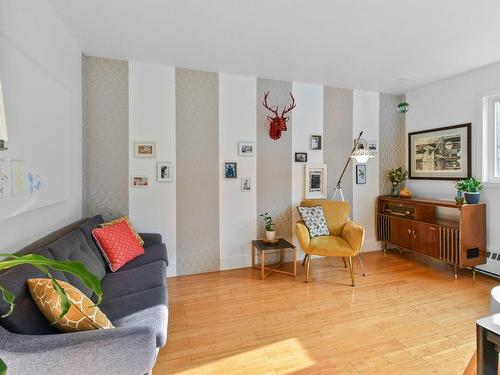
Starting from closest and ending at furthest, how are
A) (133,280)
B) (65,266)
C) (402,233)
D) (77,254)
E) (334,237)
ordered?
1. (65,266)
2. (77,254)
3. (133,280)
4. (334,237)
5. (402,233)

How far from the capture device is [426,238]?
3.47 m

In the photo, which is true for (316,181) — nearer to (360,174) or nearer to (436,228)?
(360,174)

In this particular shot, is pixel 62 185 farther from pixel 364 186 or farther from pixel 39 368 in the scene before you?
pixel 364 186

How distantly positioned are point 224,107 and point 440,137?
3067mm

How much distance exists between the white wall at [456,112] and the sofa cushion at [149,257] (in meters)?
3.79

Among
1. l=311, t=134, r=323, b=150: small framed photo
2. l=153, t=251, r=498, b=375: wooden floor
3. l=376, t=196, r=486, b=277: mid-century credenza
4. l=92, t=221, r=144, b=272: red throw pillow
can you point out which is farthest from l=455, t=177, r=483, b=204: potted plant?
l=92, t=221, r=144, b=272: red throw pillow

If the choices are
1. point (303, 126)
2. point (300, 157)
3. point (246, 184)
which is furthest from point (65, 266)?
point (303, 126)

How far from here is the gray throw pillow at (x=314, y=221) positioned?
3.36 meters

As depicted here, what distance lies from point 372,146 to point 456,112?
110 cm

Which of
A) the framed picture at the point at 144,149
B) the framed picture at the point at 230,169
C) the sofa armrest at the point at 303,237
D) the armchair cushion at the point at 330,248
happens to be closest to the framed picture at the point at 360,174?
the armchair cushion at the point at 330,248

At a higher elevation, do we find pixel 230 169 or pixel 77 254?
pixel 230 169

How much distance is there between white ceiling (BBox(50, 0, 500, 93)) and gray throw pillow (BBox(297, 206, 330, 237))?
1.77 meters

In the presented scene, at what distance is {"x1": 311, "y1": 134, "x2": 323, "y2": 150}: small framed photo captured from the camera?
3850mm

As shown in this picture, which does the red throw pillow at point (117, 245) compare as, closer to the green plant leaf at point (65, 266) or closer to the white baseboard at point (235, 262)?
the white baseboard at point (235, 262)
